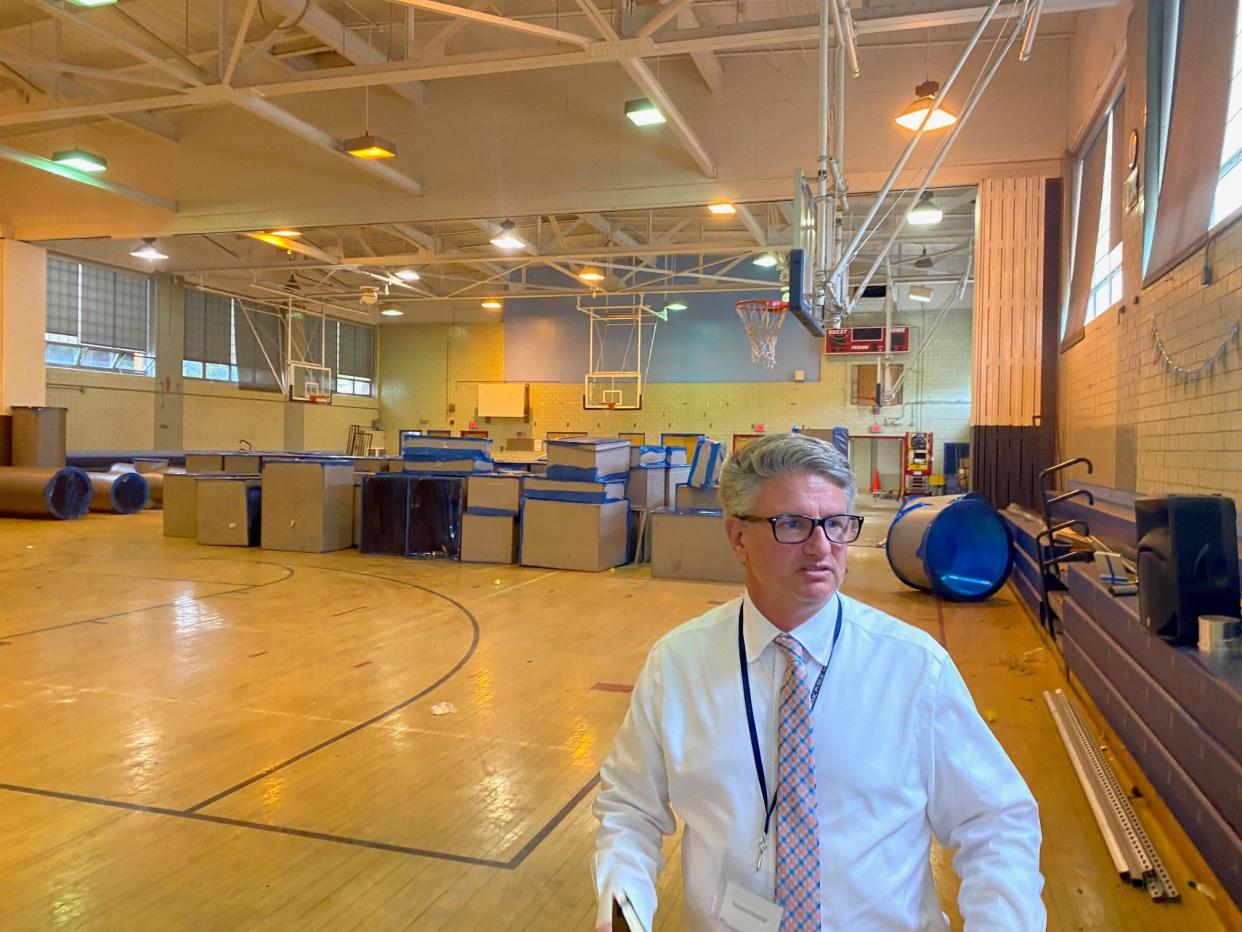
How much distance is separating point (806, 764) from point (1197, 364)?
4514 mm

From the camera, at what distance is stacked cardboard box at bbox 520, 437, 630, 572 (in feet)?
29.9

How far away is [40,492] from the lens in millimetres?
12586

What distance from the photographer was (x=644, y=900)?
1.34 meters

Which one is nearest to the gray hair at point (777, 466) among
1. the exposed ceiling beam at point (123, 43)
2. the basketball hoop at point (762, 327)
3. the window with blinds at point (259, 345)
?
the exposed ceiling beam at point (123, 43)

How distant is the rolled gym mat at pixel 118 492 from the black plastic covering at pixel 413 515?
255 inches

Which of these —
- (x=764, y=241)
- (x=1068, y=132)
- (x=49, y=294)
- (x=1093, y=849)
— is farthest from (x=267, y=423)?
(x=1093, y=849)

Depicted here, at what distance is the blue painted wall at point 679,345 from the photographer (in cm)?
2078

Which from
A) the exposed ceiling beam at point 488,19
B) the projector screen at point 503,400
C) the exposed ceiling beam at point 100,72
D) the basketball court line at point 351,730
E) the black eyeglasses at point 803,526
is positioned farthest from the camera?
the projector screen at point 503,400

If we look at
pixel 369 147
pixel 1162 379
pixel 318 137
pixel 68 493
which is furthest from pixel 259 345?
pixel 1162 379

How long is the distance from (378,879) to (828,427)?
1907cm

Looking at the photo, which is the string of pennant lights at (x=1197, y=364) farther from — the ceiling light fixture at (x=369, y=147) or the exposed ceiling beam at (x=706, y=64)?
the ceiling light fixture at (x=369, y=147)

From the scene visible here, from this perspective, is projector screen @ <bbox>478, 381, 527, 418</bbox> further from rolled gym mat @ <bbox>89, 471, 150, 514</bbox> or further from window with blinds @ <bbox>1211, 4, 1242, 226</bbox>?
window with blinds @ <bbox>1211, 4, 1242, 226</bbox>

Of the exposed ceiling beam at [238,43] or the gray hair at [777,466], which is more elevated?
the exposed ceiling beam at [238,43]

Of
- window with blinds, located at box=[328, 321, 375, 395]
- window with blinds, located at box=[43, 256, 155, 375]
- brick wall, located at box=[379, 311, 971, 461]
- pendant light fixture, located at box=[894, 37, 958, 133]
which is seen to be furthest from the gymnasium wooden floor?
window with blinds, located at box=[328, 321, 375, 395]
